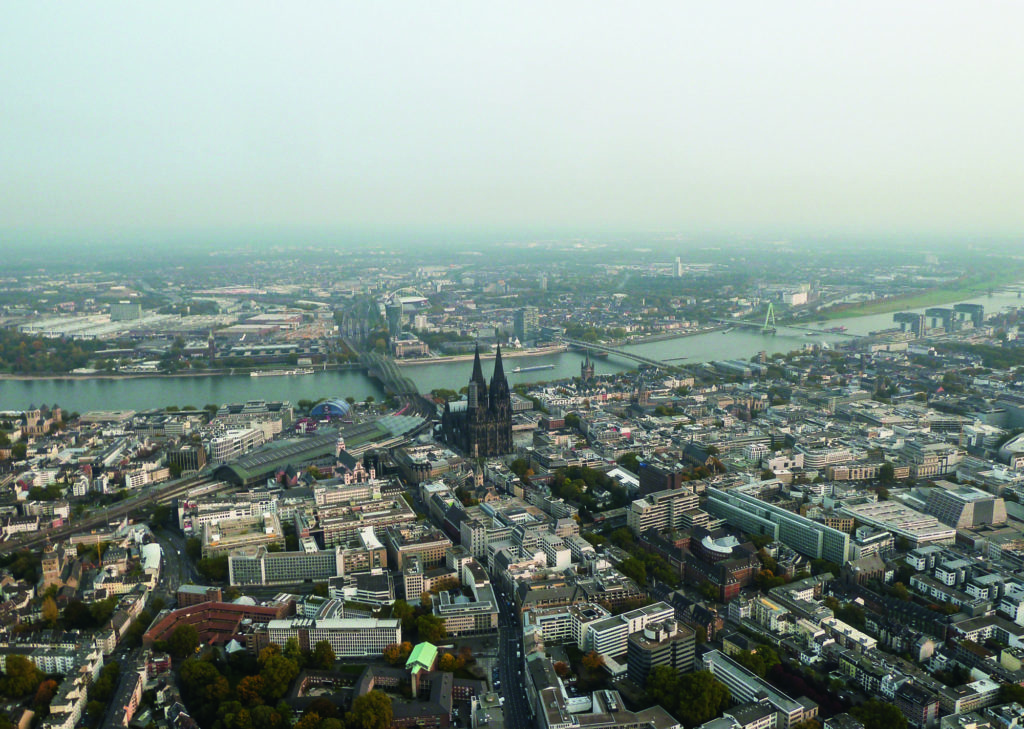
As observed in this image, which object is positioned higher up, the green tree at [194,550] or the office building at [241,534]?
the office building at [241,534]

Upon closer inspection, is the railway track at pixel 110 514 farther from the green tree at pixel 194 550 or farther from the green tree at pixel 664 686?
the green tree at pixel 664 686

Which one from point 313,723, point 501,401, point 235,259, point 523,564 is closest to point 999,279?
point 501,401

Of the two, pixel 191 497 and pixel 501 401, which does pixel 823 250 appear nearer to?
pixel 501 401

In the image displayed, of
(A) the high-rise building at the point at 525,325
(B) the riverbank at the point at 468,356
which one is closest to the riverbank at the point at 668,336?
(B) the riverbank at the point at 468,356

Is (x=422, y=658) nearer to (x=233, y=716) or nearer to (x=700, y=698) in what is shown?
(x=233, y=716)

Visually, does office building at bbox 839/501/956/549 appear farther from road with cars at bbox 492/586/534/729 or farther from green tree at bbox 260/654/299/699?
green tree at bbox 260/654/299/699

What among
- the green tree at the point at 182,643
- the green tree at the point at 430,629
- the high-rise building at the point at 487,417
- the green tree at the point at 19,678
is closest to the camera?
the green tree at the point at 19,678

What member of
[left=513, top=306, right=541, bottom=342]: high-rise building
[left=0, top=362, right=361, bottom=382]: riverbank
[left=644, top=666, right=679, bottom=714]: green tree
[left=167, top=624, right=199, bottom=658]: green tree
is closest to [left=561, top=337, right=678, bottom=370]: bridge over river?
[left=513, top=306, right=541, bottom=342]: high-rise building
